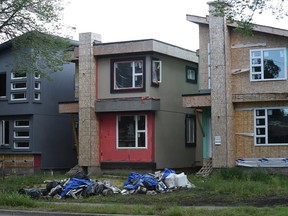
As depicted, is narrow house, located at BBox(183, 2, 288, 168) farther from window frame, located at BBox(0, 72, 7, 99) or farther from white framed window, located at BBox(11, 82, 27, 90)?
window frame, located at BBox(0, 72, 7, 99)

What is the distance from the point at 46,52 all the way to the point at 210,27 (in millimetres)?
8053

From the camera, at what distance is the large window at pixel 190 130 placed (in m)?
32.8

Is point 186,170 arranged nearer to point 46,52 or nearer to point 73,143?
point 73,143

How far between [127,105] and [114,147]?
2608mm

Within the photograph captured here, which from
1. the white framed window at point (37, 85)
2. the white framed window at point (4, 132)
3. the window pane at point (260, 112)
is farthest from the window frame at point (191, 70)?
the white framed window at point (4, 132)

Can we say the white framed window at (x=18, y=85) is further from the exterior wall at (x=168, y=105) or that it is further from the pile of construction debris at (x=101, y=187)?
the pile of construction debris at (x=101, y=187)

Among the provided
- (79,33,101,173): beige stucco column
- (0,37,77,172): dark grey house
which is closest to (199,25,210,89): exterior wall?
(79,33,101,173): beige stucco column

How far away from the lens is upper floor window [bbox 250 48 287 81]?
2647 centimetres

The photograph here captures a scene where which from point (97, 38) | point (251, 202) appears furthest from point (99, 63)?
point (251, 202)

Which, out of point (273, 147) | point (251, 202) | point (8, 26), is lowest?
point (251, 202)

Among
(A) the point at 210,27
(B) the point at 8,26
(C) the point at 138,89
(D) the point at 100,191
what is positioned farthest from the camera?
(C) the point at 138,89

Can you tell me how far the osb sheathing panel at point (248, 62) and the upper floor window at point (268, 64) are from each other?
198mm

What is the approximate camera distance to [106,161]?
99.6 feet

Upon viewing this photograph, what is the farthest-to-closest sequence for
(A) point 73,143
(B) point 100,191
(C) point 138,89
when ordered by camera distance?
(A) point 73,143
(C) point 138,89
(B) point 100,191
